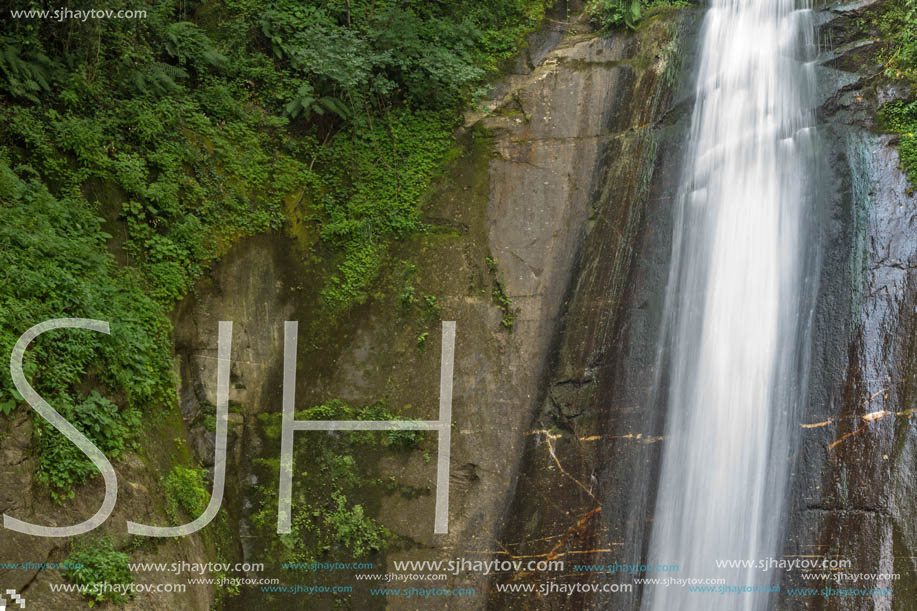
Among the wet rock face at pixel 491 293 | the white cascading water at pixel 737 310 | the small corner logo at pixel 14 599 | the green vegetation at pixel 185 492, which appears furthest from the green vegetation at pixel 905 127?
the small corner logo at pixel 14 599

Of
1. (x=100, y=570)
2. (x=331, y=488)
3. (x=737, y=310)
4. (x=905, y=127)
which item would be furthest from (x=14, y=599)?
(x=905, y=127)

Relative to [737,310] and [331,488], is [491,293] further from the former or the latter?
[331,488]

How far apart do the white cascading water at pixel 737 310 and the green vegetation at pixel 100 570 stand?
15.3ft

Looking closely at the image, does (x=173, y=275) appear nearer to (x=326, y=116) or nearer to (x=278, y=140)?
(x=278, y=140)

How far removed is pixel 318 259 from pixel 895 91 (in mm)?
6710

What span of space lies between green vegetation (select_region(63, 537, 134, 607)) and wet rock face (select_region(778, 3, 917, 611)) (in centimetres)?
558

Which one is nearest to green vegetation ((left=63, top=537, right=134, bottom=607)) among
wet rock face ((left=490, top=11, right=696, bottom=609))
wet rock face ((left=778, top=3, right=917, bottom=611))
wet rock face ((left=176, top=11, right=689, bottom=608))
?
wet rock face ((left=176, top=11, right=689, bottom=608))

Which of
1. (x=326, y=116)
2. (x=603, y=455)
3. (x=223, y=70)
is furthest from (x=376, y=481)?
(x=223, y=70)

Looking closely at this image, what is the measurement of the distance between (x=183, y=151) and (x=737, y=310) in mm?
6257

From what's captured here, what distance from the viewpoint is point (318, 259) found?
310 inches

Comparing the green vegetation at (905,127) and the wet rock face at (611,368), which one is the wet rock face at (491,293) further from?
the green vegetation at (905,127)

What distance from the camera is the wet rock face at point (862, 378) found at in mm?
5883

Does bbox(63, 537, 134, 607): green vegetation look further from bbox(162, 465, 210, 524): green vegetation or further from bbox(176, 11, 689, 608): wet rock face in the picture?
bbox(176, 11, 689, 608): wet rock face

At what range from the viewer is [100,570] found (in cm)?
507
